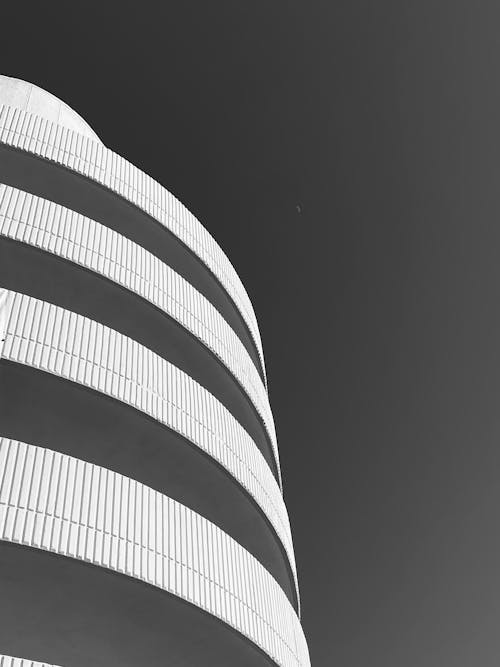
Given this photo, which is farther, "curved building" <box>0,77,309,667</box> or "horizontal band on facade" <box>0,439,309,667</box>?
"curved building" <box>0,77,309,667</box>

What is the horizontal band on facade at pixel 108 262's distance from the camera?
66.4 feet

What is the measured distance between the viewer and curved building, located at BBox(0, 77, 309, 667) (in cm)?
1484

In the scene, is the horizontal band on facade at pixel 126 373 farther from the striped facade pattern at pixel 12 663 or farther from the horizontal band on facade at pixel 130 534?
the striped facade pattern at pixel 12 663

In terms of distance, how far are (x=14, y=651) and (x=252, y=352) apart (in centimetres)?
1639

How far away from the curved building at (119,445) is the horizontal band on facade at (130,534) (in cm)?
4

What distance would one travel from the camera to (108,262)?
21.3 m

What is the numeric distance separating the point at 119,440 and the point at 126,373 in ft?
5.95

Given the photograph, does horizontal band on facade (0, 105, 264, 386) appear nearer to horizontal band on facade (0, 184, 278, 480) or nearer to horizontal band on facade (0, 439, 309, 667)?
horizontal band on facade (0, 184, 278, 480)

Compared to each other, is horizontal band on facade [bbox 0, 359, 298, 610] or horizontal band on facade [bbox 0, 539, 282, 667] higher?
horizontal band on facade [bbox 0, 359, 298, 610]

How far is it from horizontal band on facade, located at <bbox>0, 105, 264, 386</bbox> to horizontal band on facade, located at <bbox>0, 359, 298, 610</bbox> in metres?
9.31

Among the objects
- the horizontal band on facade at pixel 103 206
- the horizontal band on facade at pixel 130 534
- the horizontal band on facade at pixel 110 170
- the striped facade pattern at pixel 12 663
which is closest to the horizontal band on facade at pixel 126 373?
the horizontal band on facade at pixel 130 534

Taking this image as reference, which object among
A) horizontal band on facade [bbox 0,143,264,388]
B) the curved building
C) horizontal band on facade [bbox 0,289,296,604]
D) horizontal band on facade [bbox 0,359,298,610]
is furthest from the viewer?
horizontal band on facade [bbox 0,143,264,388]

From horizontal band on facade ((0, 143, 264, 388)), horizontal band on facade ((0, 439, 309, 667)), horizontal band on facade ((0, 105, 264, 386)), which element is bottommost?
horizontal band on facade ((0, 439, 309, 667))

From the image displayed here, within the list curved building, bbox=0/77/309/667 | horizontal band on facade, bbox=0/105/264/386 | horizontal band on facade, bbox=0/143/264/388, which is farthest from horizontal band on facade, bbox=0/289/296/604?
horizontal band on facade, bbox=0/105/264/386
